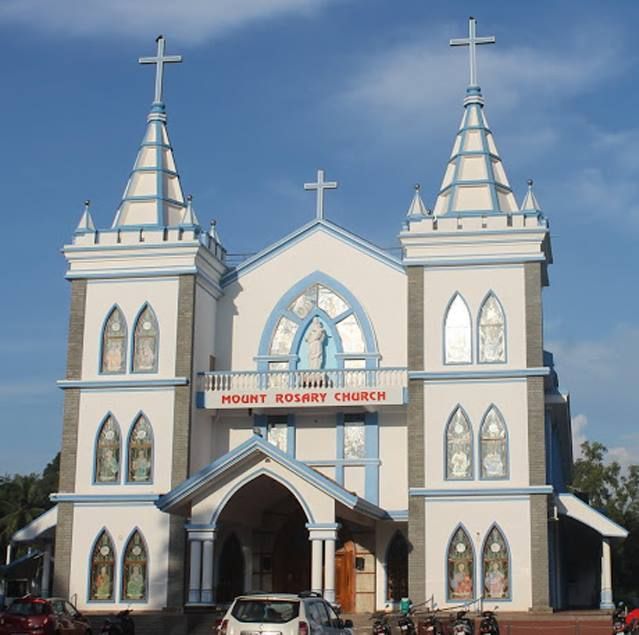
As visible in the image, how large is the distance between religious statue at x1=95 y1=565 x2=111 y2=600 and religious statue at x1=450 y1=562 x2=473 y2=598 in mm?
8714

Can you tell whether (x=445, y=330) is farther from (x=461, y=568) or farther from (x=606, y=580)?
(x=606, y=580)

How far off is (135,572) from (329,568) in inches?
211

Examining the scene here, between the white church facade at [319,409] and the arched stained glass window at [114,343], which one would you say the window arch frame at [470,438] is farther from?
the arched stained glass window at [114,343]

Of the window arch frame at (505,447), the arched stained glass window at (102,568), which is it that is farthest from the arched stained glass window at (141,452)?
the window arch frame at (505,447)

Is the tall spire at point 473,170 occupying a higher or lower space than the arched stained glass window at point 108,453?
higher

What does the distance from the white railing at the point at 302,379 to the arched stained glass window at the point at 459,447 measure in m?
1.90

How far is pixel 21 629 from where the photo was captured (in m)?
23.8

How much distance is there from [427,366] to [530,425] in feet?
9.80

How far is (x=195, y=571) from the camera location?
29688mm

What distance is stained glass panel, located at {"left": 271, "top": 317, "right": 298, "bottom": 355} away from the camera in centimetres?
3394

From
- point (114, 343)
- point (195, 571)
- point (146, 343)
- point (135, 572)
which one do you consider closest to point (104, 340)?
point (114, 343)

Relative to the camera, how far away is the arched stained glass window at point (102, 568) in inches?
1231

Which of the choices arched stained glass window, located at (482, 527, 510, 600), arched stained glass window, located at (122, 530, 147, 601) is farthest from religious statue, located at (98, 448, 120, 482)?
arched stained glass window, located at (482, 527, 510, 600)

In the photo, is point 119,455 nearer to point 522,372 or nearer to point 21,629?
point 21,629
